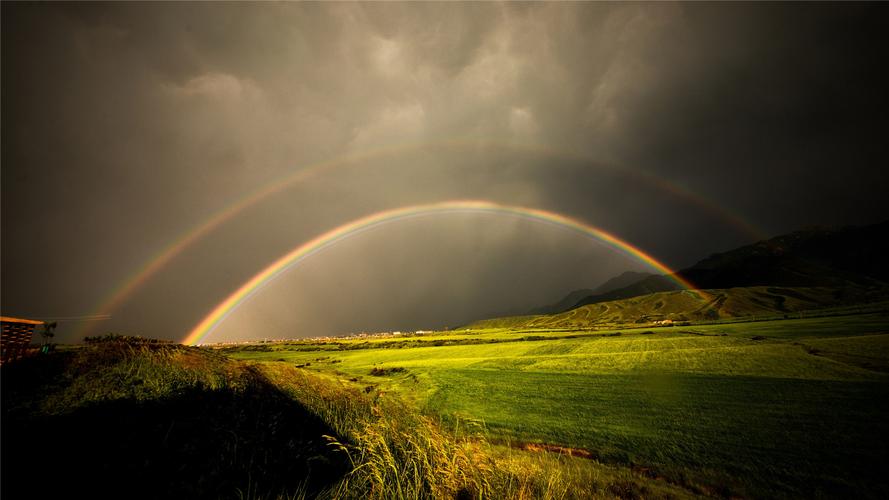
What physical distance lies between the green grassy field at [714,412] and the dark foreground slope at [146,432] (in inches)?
343

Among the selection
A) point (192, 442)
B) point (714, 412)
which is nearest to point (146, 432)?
point (192, 442)

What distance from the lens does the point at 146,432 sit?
5.25 metres

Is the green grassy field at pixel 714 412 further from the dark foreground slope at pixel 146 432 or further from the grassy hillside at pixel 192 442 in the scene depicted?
the dark foreground slope at pixel 146 432

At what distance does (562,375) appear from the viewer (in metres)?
30.3

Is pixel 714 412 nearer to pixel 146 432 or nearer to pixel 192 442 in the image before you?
pixel 192 442

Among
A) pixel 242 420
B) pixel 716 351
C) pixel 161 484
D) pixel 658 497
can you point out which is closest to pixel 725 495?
pixel 658 497

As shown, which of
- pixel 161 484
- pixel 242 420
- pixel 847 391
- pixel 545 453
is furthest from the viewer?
pixel 847 391

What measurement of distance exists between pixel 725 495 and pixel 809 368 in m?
21.1

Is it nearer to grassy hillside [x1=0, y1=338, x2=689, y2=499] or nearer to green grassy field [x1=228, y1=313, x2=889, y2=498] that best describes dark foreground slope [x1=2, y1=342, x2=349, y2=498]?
grassy hillside [x1=0, y1=338, x2=689, y2=499]

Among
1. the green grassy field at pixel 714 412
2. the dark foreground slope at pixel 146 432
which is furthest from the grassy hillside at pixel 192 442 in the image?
the green grassy field at pixel 714 412

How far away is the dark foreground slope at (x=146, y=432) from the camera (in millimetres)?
4227

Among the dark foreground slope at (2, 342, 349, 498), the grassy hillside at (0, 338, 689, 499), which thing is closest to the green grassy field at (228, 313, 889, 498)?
the grassy hillside at (0, 338, 689, 499)

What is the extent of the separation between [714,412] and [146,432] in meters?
23.1

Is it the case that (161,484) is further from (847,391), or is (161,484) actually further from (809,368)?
(809,368)
